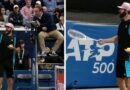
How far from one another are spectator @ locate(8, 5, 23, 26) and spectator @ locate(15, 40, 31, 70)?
49 centimetres

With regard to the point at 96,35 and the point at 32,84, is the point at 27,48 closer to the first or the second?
the point at 32,84

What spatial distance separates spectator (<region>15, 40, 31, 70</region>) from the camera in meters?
10.0

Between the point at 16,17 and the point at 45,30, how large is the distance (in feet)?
2.61

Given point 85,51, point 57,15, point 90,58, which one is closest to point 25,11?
point 57,15

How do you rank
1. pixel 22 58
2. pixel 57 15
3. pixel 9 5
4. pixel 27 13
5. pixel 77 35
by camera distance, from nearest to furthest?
pixel 77 35
pixel 22 58
pixel 27 13
pixel 57 15
pixel 9 5

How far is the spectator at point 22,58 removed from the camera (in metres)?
10.0

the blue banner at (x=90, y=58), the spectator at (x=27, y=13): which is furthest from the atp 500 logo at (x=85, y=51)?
the spectator at (x=27, y=13)

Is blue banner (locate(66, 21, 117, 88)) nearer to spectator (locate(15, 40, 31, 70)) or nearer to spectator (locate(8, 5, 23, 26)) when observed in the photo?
spectator (locate(15, 40, 31, 70))

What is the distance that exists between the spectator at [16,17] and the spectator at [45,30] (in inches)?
16.6

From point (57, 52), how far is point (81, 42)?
906mm

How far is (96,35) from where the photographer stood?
9.95m

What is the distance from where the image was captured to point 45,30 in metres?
10.3

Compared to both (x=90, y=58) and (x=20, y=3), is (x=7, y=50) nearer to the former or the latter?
(x=20, y=3)

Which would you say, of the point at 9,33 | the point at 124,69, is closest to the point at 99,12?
the point at 9,33
